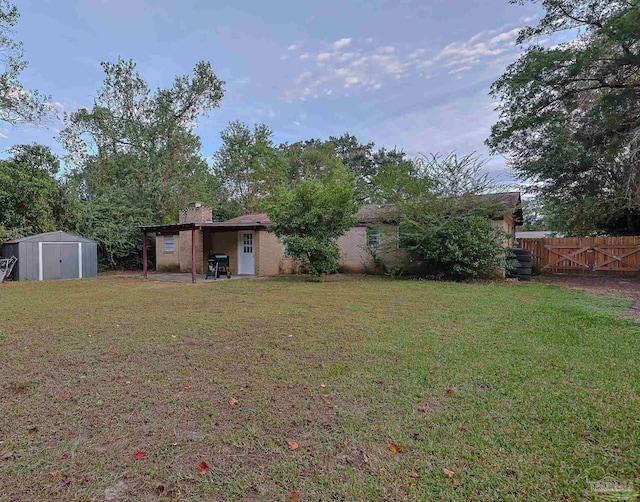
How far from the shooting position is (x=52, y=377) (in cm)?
377

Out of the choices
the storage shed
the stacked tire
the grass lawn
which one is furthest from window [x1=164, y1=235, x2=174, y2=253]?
the stacked tire

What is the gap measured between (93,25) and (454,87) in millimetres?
13764

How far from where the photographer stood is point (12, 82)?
1570 centimetres

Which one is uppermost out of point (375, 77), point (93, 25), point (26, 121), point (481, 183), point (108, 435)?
point (93, 25)

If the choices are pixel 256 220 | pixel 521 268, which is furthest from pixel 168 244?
pixel 521 268

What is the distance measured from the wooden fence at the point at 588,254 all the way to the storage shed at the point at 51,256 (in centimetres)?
1966

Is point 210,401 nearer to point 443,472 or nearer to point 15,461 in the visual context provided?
point 15,461

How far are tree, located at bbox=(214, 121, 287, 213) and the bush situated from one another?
15782 millimetres

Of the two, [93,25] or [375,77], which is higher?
[93,25]

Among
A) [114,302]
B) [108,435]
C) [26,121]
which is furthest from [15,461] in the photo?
[26,121]

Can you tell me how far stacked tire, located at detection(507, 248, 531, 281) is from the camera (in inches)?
531

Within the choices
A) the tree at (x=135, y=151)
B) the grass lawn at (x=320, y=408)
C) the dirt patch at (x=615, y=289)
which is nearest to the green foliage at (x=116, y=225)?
the tree at (x=135, y=151)

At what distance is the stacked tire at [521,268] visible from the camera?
1349 centimetres

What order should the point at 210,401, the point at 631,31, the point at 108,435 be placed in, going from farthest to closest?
the point at 631,31, the point at 210,401, the point at 108,435
